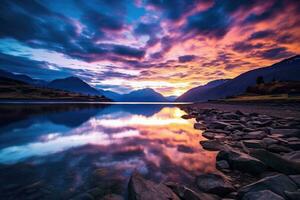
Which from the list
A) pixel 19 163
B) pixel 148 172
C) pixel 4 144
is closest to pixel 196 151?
pixel 148 172

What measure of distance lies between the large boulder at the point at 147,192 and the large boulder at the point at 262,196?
211cm

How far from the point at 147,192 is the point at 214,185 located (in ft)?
8.33

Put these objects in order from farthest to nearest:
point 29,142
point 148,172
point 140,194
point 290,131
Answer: point 29,142
point 290,131
point 148,172
point 140,194

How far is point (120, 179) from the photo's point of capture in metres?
7.55

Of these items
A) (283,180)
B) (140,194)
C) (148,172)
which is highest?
(283,180)

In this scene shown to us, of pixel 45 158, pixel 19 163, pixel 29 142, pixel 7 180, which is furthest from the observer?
pixel 29 142

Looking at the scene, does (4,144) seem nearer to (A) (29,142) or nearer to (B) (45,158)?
(A) (29,142)

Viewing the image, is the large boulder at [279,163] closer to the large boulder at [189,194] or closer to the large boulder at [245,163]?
the large boulder at [245,163]

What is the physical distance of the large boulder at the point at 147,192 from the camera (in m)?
5.19

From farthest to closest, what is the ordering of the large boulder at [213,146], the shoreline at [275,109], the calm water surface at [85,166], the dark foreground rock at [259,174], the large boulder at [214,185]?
the shoreline at [275,109]
the large boulder at [213,146]
the calm water surface at [85,166]
the large boulder at [214,185]
the dark foreground rock at [259,174]

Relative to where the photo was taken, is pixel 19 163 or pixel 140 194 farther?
pixel 19 163

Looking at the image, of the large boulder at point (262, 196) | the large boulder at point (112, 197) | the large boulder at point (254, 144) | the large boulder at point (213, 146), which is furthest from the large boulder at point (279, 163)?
the large boulder at point (112, 197)

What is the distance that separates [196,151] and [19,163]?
1057 cm

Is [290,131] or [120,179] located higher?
[290,131]
